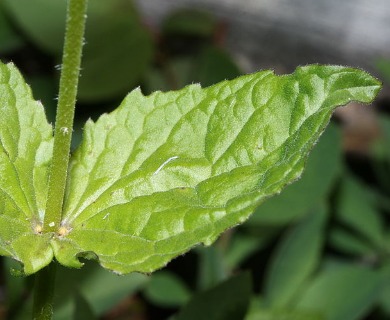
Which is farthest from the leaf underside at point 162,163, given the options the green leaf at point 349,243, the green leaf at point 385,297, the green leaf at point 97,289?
the green leaf at point 349,243

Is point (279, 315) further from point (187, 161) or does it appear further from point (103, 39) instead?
point (103, 39)

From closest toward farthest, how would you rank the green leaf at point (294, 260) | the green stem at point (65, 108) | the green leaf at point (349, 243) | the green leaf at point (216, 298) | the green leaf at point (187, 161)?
the green stem at point (65, 108)
the green leaf at point (187, 161)
the green leaf at point (216, 298)
the green leaf at point (294, 260)
the green leaf at point (349, 243)

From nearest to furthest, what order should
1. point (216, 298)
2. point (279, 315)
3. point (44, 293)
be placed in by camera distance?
point (44, 293)
point (216, 298)
point (279, 315)

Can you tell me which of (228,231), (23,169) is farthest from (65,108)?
(228,231)

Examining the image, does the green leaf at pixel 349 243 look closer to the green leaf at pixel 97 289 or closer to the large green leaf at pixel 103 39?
the green leaf at pixel 97 289

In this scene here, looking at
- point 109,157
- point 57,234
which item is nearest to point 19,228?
point 57,234

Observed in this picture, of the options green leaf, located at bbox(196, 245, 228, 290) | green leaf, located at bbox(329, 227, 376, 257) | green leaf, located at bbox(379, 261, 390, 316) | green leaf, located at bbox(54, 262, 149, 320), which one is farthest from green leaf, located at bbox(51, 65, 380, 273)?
green leaf, located at bbox(329, 227, 376, 257)

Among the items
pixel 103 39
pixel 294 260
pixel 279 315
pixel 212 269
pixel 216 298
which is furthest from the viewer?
pixel 103 39
